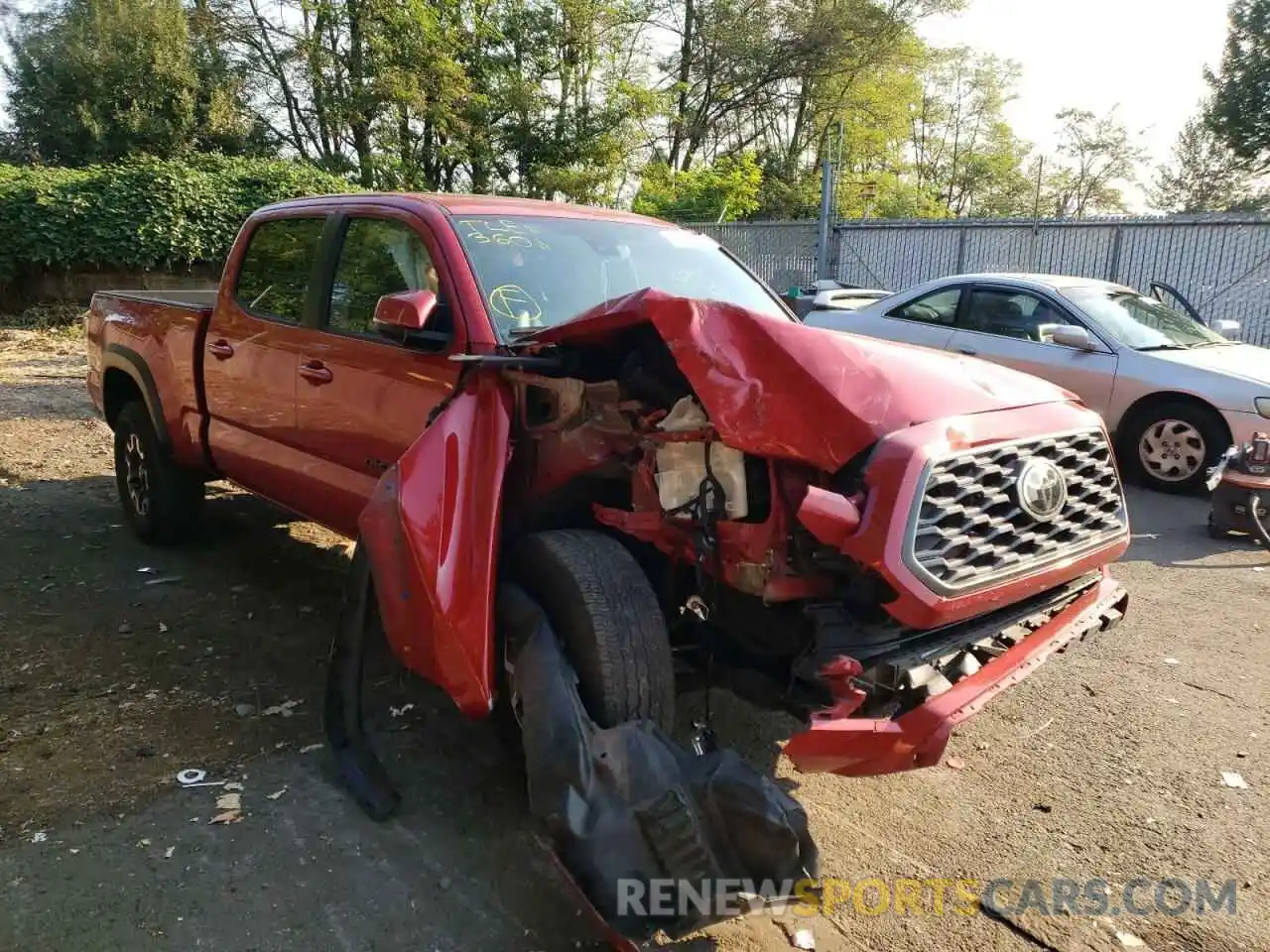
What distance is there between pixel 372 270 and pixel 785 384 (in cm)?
225

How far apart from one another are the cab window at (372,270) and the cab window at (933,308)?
5.87 metres

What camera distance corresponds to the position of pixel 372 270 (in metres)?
3.96

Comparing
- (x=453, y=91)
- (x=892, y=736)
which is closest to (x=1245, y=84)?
(x=453, y=91)

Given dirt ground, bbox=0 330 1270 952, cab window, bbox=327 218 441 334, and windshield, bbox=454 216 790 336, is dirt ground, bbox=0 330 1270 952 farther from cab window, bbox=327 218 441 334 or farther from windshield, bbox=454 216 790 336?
windshield, bbox=454 216 790 336

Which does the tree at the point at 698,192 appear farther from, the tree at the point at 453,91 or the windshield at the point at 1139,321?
the windshield at the point at 1139,321

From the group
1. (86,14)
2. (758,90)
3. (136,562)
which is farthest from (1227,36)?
(136,562)

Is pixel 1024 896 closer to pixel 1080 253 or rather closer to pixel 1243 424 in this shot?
pixel 1243 424

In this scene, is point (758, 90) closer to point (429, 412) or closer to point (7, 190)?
point (7, 190)

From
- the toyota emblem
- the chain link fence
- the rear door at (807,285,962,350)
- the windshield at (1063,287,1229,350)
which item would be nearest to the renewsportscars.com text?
the toyota emblem

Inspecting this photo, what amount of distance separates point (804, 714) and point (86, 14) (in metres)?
26.0

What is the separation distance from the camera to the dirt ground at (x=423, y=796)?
2.53 m

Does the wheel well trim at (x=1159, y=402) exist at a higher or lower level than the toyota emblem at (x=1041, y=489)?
lower

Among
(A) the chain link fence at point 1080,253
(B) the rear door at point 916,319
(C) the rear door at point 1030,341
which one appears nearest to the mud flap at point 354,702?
(C) the rear door at point 1030,341

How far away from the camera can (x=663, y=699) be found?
2666mm
